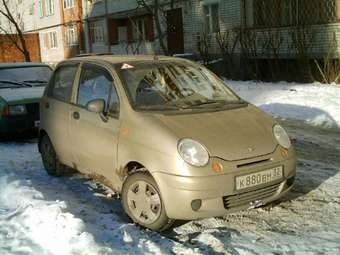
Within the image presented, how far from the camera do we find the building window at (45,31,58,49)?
39562 mm

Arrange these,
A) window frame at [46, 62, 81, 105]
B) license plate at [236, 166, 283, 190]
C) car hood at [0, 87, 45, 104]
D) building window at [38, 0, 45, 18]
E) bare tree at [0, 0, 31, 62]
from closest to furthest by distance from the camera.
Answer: license plate at [236, 166, 283, 190]
window frame at [46, 62, 81, 105]
car hood at [0, 87, 45, 104]
bare tree at [0, 0, 31, 62]
building window at [38, 0, 45, 18]

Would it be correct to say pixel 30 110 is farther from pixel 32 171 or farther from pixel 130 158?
pixel 130 158

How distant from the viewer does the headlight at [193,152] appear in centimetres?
404

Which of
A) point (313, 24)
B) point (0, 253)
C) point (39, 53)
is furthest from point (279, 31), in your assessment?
point (39, 53)

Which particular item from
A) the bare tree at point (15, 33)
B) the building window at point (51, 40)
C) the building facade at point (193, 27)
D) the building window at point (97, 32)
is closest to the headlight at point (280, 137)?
the building facade at point (193, 27)

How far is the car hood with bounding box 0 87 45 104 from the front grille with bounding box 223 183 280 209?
559 cm

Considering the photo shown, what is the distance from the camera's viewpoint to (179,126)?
429 centimetres

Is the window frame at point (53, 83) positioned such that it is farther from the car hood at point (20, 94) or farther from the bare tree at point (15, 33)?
the bare tree at point (15, 33)

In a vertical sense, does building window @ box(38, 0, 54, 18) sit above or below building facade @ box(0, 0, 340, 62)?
above

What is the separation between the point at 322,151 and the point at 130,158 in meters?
3.70

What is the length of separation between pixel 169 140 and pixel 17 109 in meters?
5.27

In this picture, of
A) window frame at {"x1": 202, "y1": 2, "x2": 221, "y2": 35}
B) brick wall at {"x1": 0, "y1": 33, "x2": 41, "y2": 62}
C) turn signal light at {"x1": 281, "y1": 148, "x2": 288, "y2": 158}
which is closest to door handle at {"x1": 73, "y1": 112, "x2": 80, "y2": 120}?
turn signal light at {"x1": 281, "y1": 148, "x2": 288, "y2": 158}

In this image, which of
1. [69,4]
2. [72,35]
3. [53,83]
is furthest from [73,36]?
[53,83]

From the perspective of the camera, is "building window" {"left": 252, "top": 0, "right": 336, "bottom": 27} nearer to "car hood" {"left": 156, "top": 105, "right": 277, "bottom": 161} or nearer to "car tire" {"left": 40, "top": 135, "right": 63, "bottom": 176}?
"car tire" {"left": 40, "top": 135, "right": 63, "bottom": 176}
